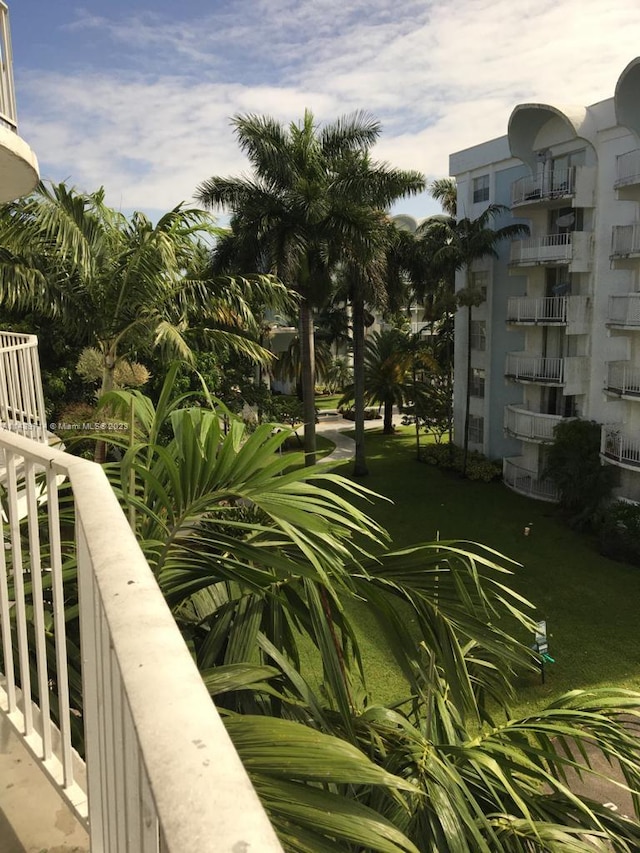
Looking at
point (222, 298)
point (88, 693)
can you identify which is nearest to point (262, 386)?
point (222, 298)

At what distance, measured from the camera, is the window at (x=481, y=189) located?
31.0 meters

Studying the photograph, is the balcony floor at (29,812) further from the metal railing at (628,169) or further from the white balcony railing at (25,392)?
the metal railing at (628,169)

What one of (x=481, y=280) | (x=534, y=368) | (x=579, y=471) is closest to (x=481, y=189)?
(x=481, y=280)

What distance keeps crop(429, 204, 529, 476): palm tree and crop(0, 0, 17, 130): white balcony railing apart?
77.4 ft

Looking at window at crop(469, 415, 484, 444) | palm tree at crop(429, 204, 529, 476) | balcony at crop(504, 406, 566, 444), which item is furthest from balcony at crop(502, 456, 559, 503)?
window at crop(469, 415, 484, 444)

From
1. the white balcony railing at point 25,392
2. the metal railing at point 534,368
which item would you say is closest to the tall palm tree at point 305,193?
the metal railing at point 534,368

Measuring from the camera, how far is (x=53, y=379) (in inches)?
783

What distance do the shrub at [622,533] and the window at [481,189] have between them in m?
15.8

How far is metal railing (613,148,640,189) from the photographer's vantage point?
73.0ft

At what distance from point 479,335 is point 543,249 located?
21.2ft

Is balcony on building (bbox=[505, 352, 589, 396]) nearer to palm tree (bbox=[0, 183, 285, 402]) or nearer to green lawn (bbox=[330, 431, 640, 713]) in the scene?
green lawn (bbox=[330, 431, 640, 713])

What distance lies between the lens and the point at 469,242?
94.2 ft

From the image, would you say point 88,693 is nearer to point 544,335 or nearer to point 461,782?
point 461,782

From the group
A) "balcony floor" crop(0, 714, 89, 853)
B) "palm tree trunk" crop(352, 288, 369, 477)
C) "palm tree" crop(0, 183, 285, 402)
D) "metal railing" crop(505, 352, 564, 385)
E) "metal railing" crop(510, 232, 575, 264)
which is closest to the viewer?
"balcony floor" crop(0, 714, 89, 853)
